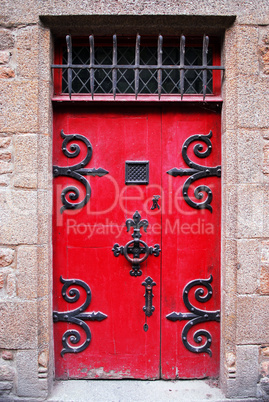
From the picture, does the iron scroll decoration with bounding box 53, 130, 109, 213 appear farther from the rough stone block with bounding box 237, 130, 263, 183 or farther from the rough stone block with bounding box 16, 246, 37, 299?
the rough stone block with bounding box 237, 130, 263, 183

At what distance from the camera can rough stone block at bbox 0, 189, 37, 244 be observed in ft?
8.18

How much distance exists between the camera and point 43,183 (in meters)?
2.54

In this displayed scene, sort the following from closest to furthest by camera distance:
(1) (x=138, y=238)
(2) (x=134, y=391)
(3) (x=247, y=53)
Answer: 1. (3) (x=247, y=53)
2. (2) (x=134, y=391)
3. (1) (x=138, y=238)

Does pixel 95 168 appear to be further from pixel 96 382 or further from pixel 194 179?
pixel 96 382

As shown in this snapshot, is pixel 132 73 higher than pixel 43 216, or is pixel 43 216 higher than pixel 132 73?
pixel 132 73

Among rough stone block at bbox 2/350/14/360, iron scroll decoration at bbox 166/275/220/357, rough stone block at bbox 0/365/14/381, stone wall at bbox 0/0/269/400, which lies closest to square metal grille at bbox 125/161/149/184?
stone wall at bbox 0/0/269/400

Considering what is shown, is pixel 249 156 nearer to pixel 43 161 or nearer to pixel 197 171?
pixel 197 171

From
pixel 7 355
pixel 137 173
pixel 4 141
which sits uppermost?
pixel 4 141

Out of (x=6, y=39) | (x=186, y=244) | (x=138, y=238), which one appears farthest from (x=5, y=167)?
(x=186, y=244)

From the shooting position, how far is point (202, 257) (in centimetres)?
274

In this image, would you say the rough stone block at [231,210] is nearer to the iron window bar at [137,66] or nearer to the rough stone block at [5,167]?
the iron window bar at [137,66]

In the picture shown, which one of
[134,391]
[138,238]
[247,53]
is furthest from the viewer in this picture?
[138,238]

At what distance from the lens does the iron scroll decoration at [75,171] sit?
8.90 feet

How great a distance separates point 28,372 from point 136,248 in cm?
135
